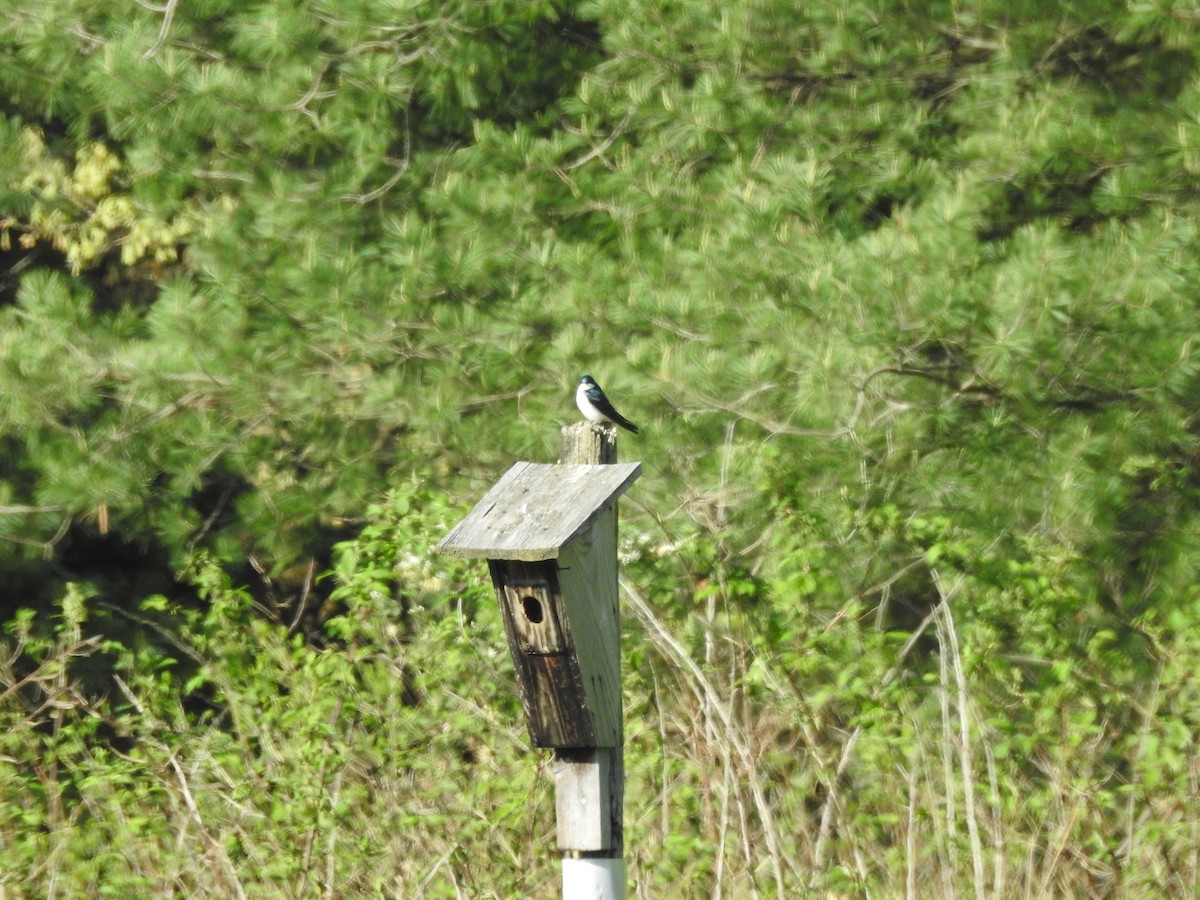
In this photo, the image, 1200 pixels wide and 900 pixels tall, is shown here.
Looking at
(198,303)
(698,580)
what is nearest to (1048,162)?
(698,580)

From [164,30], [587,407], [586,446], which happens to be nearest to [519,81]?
[164,30]

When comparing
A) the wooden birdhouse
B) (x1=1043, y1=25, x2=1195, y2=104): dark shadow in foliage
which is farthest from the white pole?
(x1=1043, y1=25, x2=1195, y2=104): dark shadow in foliage

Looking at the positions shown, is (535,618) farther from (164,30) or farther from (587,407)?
(164,30)

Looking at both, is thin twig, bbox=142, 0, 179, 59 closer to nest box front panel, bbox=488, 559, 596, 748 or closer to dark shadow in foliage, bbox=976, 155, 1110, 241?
dark shadow in foliage, bbox=976, 155, 1110, 241

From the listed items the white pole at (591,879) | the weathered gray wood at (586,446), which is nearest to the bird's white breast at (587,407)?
the weathered gray wood at (586,446)

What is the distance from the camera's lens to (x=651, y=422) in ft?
17.5

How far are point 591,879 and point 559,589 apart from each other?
0.55 meters

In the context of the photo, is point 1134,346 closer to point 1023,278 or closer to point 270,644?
point 1023,278

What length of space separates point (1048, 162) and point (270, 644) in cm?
291

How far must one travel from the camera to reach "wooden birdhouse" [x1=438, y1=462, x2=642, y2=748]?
116 inches

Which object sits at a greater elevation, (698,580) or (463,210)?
(463,210)

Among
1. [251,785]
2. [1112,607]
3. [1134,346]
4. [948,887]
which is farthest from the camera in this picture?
[1112,607]

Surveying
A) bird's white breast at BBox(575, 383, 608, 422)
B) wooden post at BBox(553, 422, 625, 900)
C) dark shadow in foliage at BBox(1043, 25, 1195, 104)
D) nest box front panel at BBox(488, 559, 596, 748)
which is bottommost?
wooden post at BBox(553, 422, 625, 900)

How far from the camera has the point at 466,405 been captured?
18.8 feet
